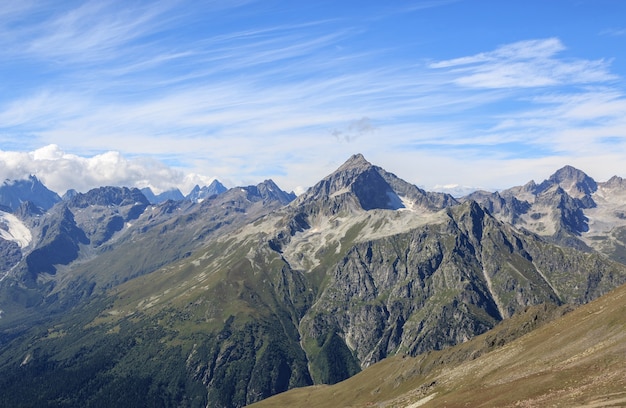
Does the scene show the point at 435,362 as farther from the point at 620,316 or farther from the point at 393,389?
the point at 620,316

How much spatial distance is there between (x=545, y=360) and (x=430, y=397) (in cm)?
3393

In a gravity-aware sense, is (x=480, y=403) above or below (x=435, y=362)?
above

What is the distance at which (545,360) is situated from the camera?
12044 centimetres

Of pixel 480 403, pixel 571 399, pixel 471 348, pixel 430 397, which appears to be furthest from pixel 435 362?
pixel 571 399

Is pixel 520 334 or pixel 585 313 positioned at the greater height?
pixel 585 313

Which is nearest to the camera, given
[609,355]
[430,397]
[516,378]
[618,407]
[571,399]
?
[618,407]

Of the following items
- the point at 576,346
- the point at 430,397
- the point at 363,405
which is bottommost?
the point at 363,405

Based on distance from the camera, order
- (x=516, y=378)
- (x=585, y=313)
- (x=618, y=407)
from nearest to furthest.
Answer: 1. (x=618, y=407)
2. (x=516, y=378)
3. (x=585, y=313)

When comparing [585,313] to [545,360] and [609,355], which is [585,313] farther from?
[609,355]

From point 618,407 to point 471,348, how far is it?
123357 millimetres

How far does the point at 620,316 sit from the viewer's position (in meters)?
121

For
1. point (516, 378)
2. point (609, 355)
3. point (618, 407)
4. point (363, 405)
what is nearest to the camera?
point (618, 407)

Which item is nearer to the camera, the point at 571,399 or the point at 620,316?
the point at 571,399

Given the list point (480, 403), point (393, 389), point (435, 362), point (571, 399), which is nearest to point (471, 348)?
point (435, 362)
